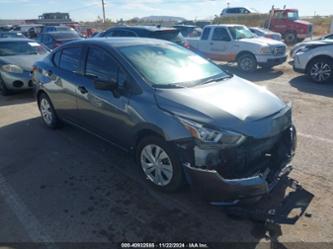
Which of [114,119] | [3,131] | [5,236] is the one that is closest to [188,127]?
[114,119]

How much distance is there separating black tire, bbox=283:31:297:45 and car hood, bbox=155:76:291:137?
791 inches

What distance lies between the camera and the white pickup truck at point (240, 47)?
11.0 meters

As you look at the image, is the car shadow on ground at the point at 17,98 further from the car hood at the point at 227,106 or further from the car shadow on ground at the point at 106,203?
the car hood at the point at 227,106

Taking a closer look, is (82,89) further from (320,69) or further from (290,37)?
(290,37)

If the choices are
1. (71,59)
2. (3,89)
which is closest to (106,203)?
(71,59)

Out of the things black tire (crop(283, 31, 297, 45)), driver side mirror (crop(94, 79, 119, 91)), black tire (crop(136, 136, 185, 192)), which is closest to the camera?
black tire (crop(136, 136, 185, 192))

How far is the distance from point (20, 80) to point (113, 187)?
5.68m

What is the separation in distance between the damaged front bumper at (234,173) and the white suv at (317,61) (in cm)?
687

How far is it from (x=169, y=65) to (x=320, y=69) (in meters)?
6.73

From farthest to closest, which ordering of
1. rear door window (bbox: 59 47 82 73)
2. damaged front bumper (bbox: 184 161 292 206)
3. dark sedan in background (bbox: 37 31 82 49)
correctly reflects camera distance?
1. dark sedan in background (bbox: 37 31 82 49)
2. rear door window (bbox: 59 47 82 73)
3. damaged front bumper (bbox: 184 161 292 206)

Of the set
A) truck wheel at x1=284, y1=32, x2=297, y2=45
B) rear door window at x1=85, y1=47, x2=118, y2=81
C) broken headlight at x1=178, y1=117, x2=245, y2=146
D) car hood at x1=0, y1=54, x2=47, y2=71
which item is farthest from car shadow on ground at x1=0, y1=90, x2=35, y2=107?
truck wheel at x1=284, y1=32, x2=297, y2=45

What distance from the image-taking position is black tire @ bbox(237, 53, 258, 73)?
1127 centimetres

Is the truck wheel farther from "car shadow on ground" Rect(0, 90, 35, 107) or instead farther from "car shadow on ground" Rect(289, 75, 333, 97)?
"car shadow on ground" Rect(0, 90, 35, 107)

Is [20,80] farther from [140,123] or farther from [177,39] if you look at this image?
[140,123]
